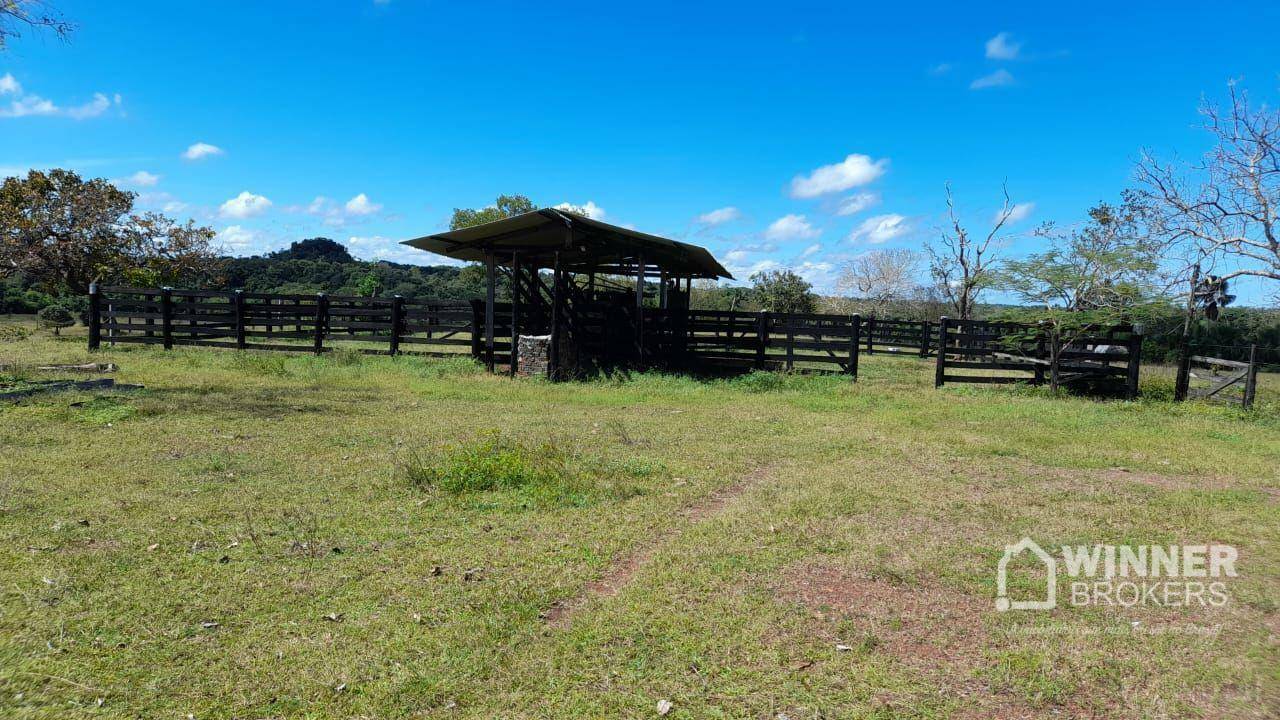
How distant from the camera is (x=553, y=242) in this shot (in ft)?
48.6

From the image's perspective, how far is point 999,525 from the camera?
5266 millimetres

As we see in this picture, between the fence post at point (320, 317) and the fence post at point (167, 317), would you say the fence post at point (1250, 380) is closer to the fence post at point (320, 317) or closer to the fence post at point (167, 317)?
the fence post at point (320, 317)

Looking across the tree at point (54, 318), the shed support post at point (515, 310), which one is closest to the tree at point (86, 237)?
the tree at point (54, 318)

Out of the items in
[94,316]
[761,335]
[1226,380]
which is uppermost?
[761,335]

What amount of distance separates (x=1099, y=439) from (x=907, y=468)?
3.75 metres

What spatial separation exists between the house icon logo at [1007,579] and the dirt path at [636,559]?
209 cm

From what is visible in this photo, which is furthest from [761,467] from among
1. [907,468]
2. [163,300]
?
[163,300]

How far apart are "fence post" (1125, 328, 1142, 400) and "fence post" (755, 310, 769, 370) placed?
283 inches

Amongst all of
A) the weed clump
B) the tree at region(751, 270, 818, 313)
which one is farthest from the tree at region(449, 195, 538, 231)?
the weed clump

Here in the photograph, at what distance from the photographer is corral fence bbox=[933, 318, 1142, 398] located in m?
13.4

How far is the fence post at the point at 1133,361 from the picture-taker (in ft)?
43.4

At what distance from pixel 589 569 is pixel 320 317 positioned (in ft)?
48.8

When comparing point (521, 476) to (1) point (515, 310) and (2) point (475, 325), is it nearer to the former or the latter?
(1) point (515, 310)

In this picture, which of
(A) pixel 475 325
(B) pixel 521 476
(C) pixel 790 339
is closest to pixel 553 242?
(A) pixel 475 325
